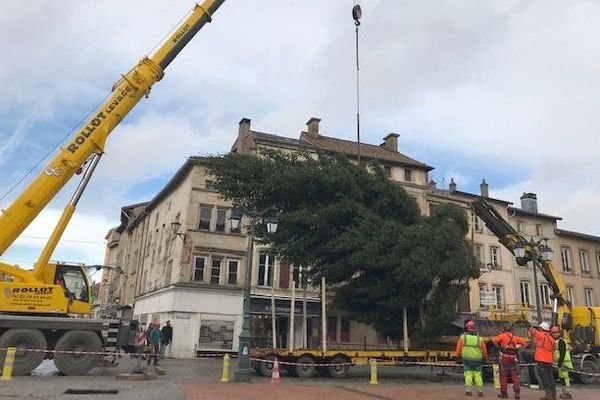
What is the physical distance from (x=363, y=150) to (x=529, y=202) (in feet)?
55.9

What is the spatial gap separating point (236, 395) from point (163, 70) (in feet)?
35.2

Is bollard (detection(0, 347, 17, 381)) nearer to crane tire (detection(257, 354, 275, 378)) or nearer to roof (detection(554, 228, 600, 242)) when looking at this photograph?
crane tire (detection(257, 354, 275, 378))

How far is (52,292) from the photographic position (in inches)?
632

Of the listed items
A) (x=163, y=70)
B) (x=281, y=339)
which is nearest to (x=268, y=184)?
(x=163, y=70)

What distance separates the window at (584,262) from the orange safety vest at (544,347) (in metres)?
36.5

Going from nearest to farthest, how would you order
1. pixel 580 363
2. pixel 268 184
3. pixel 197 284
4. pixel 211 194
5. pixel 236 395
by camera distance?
pixel 236 395, pixel 580 363, pixel 268 184, pixel 197 284, pixel 211 194

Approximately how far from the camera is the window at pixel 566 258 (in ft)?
143

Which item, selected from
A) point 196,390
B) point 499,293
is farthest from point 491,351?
point 499,293

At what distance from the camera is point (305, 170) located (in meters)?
20.5

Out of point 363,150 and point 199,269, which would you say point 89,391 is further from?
point 363,150


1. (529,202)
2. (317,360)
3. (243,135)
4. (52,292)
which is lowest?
(317,360)

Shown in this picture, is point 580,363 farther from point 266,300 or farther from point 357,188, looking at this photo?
point 266,300

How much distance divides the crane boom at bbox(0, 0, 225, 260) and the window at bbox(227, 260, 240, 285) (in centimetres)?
1710

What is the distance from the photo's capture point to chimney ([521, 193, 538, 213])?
45.6 m
